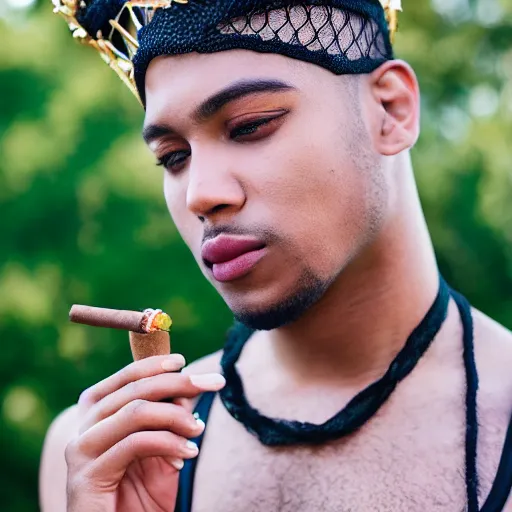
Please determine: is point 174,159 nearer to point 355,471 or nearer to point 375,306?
point 375,306

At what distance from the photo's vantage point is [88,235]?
606 cm

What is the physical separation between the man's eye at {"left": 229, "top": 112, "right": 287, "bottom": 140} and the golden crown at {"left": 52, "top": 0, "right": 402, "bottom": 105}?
525mm

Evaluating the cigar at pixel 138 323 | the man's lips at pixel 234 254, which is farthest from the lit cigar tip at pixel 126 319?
the man's lips at pixel 234 254

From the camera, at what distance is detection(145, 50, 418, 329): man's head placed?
7.09 feet

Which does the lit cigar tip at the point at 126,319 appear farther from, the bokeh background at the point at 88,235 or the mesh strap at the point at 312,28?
the bokeh background at the point at 88,235

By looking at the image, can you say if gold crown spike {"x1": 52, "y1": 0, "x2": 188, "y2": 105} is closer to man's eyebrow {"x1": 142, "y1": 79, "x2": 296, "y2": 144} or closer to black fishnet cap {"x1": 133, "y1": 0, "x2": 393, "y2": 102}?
black fishnet cap {"x1": 133, "y1": 0, "x2": 393, "y2": 102}

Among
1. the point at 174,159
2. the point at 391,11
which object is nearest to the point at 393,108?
the point at 391,11

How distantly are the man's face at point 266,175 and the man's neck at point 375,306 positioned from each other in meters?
0.18

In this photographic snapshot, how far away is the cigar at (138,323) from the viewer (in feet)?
6.51

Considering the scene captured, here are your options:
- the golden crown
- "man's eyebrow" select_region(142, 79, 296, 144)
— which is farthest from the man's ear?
"man's eyebrow" select_region(142, 79, 296, 144)

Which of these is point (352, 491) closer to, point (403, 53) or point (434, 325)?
point (434, 325)

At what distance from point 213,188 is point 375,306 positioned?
0.70 meters

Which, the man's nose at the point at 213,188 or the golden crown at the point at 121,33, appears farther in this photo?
the golden crown at the point at 121,33

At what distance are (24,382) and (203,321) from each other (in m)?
1.47
